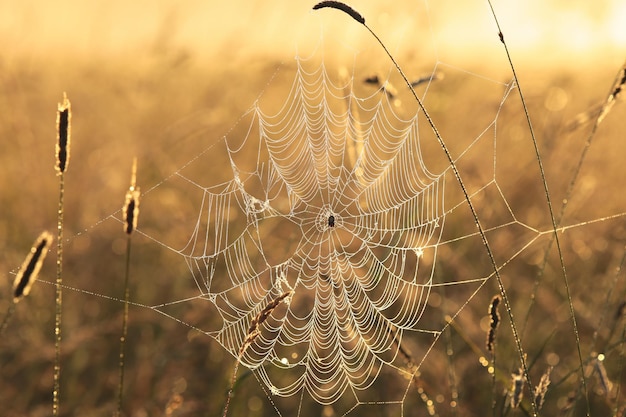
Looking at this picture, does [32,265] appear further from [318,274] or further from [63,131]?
[318,274]

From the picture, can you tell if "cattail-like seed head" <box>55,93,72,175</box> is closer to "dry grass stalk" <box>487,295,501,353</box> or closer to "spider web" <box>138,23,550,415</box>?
"dry grass stalk" <box>487,295,501,353</box>

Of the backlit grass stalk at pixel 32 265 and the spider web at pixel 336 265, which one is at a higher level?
the spider web at pixel 336 265

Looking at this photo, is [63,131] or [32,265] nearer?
[32,265]

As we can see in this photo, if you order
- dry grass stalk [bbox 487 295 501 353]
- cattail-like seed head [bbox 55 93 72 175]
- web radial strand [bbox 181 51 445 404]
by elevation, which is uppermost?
web radial strand [bbox 181 51 445 404]

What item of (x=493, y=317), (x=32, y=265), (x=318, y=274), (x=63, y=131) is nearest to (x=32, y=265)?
(x=32, y=265)

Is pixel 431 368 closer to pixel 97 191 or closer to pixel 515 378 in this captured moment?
pixel 515 378

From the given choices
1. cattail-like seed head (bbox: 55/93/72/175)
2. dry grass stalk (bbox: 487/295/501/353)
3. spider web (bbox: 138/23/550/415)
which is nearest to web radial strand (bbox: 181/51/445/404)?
spider web (bbox: 138/23/550/415)

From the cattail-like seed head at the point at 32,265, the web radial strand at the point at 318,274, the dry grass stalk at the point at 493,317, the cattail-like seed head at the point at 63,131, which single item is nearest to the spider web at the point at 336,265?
the web radial strand at the point at 318,274

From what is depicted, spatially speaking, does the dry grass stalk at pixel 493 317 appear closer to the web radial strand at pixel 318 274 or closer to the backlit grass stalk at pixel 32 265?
the backlit grass stalk at pixel 32 265

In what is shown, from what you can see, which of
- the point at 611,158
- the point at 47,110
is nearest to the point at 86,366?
the point at 47,110

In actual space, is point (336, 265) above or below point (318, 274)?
above

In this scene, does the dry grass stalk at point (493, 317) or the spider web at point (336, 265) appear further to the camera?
the spider web at point (336, 265)
